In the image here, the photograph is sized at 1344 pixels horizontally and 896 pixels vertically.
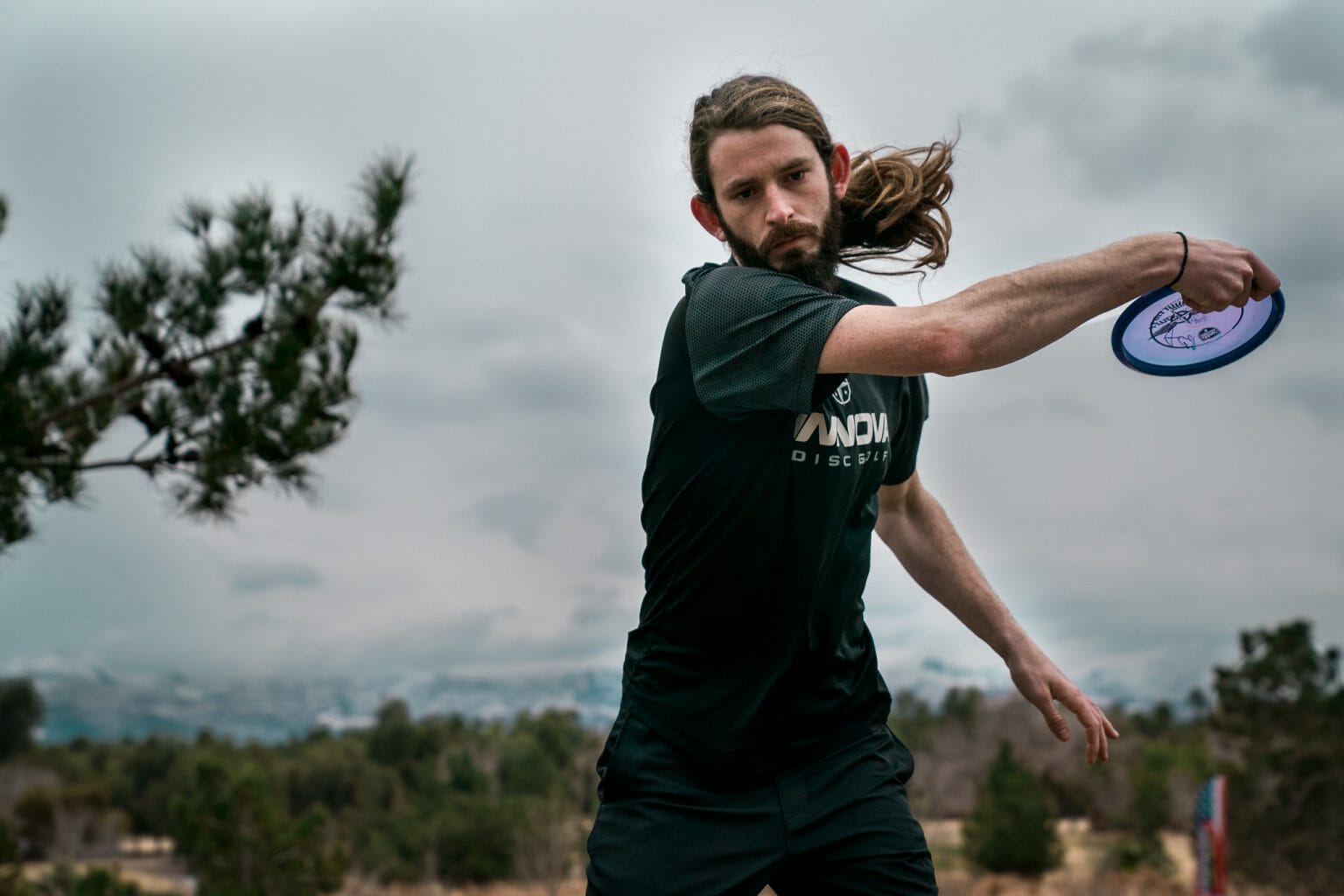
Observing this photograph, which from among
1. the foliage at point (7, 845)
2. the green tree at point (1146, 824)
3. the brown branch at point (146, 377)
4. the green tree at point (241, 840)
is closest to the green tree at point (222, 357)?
the brown branch at point (146, 377)

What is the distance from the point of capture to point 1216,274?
82.1 inches

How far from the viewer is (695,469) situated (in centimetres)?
247

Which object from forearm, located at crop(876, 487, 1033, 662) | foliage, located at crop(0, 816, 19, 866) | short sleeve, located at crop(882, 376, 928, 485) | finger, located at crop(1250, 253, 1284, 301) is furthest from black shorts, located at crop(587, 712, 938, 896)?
foliage, located at crop(0, 816, 19, 866)

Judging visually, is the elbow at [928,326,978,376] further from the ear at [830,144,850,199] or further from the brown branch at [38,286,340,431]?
the brown branch at [38,286,340,431]

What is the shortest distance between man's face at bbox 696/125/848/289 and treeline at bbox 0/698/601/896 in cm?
1312

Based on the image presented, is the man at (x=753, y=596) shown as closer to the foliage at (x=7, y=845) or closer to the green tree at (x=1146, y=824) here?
the foliage at (x=7, y=845)

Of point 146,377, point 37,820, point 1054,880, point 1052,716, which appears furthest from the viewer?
point 1054,880

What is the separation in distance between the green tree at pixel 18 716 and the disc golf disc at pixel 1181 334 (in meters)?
18.7

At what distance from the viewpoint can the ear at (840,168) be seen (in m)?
2.71

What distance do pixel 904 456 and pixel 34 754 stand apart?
1845 centimetres

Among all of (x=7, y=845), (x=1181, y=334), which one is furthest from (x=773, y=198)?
(x=7, y=845)

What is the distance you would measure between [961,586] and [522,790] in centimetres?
1990

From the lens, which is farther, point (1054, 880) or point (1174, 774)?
point (1174, 774)

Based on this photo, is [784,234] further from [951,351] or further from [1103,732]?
[1103,732]
